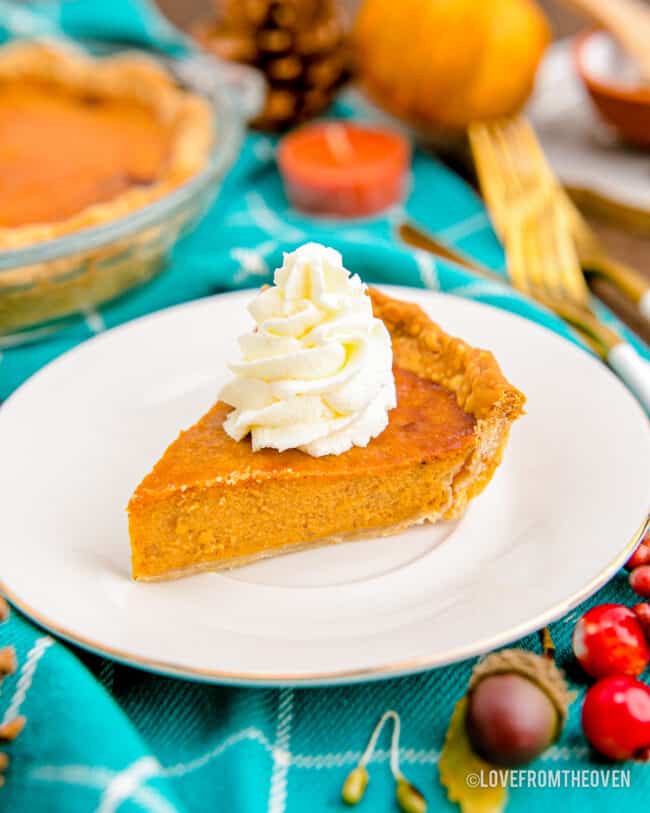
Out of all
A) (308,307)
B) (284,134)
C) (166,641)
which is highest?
(308,307)

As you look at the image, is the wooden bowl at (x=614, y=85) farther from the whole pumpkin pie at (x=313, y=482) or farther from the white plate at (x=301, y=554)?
the whole pumpkin pie at (x=313, y=482)

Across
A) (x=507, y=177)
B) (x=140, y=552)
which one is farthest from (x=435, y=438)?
(x=507, y=177)

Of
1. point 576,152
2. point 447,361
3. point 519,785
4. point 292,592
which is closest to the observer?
point 519,785

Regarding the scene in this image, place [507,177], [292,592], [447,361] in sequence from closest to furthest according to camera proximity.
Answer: [292,592] → [447,361] → [507,177]

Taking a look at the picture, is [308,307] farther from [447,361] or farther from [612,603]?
[612,603]

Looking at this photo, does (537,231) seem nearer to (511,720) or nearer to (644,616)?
(644,616)

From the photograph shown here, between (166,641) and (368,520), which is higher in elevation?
(166,641)

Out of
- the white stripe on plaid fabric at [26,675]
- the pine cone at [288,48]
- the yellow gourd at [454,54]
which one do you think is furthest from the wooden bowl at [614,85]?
the white stripe on plaid fabric at [26,675]
